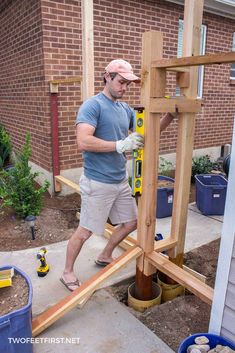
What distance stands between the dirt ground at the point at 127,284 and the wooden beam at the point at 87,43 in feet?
5.56

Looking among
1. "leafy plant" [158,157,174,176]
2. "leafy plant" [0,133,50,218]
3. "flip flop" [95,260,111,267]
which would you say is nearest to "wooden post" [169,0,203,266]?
"flip flop" [95,260,111,267]

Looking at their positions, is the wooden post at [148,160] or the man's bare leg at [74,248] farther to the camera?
the man's bare leg at [74,248]

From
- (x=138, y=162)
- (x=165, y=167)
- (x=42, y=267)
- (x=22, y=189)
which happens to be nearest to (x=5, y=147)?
(x=22, y=189)

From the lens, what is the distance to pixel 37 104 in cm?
497

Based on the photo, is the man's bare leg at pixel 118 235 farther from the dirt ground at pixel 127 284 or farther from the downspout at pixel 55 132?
the downspout at pixel 55 132

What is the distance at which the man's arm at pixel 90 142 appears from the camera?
2225 mm

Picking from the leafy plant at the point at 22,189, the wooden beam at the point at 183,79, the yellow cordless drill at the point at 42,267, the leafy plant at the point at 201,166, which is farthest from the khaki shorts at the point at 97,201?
the leafy plant at the point at 201,166

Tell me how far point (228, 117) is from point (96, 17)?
Answer: 13.3 feet

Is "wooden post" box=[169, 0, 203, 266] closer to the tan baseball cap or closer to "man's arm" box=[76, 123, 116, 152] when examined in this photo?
the tan baseball cap

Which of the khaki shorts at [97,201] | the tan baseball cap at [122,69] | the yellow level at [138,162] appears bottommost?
the khaki shorts at [97,201]

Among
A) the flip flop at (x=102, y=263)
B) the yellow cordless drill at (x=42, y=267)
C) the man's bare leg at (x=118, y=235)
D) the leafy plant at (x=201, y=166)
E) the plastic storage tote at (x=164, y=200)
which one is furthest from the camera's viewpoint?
the leafy plant at (x=201, y=166)

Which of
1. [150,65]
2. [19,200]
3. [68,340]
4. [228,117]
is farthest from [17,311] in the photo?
[228,117]

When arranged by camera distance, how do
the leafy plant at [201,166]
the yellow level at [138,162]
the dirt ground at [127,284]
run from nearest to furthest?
the yellow level at [138,162] < the dirt ground at [127,284] < the leafy plant at [201,166]

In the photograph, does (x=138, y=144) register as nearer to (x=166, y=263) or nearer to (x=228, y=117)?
(x=166, y=263)
